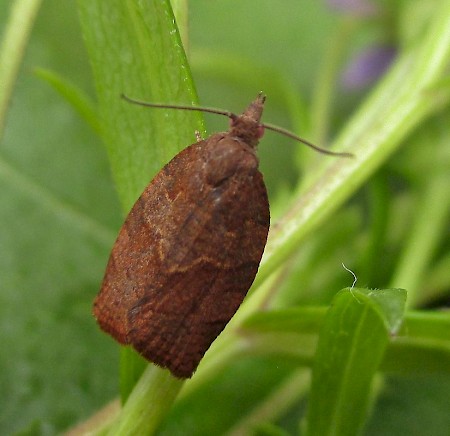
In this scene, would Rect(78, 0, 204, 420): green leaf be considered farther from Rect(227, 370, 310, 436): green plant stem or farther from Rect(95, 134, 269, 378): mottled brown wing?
Rect(227, 370, 310, 436): green plant stem

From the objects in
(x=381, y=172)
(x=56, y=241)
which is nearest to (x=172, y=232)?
(x=381, y=172)

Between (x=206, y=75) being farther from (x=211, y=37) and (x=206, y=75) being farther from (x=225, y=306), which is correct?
(x=225, y=306)

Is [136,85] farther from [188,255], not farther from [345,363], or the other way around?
[345,363]

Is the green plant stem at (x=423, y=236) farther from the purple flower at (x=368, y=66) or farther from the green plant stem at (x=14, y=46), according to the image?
the green plant stem at (x=14, y=46)

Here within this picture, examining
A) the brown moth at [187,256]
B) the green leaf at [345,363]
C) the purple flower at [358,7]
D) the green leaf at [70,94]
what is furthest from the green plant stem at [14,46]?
the purple flower at [358,7]

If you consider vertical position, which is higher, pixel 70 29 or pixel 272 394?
pixel 70 29

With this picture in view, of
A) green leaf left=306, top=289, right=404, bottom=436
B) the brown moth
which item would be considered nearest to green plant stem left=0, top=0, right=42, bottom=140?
the brown moth
